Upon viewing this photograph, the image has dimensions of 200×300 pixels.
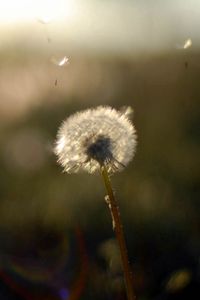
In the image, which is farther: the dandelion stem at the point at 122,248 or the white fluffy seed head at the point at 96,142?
the white fluffy seed head at the point at 96,142

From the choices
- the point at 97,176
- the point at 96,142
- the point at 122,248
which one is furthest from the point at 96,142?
the point at 97,176

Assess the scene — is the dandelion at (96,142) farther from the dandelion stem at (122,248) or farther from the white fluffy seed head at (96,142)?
the dandelion stem at (122,248)

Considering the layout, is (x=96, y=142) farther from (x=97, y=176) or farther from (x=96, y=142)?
(x=97, y=176)

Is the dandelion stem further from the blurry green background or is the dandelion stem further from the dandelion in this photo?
the blurry green background

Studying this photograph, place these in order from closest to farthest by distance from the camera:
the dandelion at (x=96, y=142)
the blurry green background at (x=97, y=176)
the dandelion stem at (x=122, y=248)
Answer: the dandelion stem at (x=122, y=248), the dandelion at (x=96, y=142), the blurry green background at (x=97, y=176)

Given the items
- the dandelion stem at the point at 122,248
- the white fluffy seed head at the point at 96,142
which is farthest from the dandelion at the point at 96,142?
the dandelion stem at the point at 122,248

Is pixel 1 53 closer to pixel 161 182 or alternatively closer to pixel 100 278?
pixel 161 182

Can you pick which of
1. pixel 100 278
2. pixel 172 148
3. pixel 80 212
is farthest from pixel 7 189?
pixel 100 278
